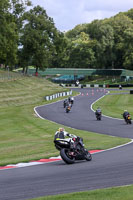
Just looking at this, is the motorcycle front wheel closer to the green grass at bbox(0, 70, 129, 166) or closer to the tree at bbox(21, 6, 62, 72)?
the green grass at bbox(0, 70, 129, 166)

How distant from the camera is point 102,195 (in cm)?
1138

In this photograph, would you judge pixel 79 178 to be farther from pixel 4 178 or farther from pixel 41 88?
pixel 41 88

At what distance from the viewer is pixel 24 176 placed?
48.1ft

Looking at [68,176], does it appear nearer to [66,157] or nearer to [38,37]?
[66,157]

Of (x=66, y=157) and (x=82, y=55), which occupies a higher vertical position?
(x=82, y=55)

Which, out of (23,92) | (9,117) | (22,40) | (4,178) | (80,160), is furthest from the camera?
(22,40)

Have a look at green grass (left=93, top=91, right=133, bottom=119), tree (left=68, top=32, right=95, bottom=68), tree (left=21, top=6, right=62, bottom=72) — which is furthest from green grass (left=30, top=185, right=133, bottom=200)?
tree (left=68, top=32, right=95, bottom=68)

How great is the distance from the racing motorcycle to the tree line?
57.6 m

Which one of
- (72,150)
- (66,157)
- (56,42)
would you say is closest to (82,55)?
(56,42)

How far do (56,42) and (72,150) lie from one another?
299ft

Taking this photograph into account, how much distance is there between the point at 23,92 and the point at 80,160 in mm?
54252

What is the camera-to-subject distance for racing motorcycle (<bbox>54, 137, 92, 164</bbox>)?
56.1 feet

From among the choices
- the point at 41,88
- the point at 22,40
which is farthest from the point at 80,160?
the point at 22,40

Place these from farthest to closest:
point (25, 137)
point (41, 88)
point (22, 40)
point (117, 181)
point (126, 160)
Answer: point (22, 40) → point (41, 88) → point (25, 137) → point (126, 160) → point (117, 181)
